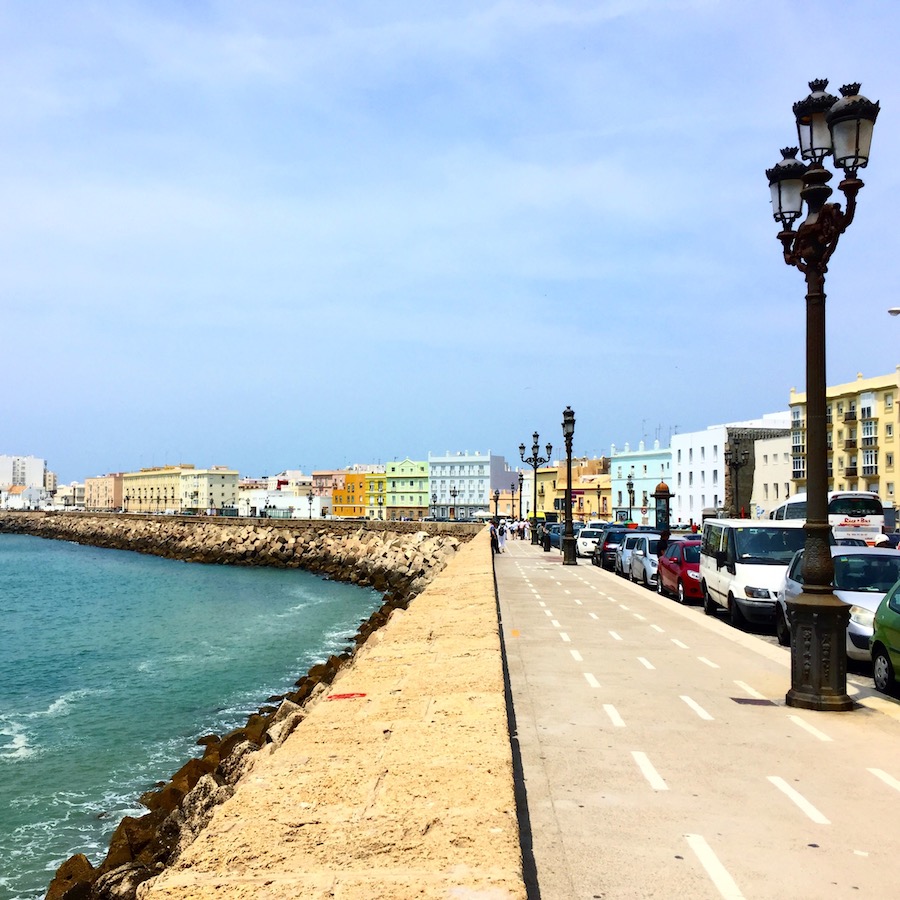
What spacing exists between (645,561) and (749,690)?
1630cm

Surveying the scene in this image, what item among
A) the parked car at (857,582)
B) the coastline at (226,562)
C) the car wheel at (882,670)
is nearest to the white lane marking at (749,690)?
the car wheel at (882,670)

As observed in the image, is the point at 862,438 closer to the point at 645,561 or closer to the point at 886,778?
the point at 645,561

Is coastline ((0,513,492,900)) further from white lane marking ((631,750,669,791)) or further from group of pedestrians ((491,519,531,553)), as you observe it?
white lane marking ((631,750,669,791))

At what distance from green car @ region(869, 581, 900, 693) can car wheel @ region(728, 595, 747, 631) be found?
17.3 ft

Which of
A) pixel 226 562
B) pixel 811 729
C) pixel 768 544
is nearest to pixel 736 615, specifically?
pixel 768 544

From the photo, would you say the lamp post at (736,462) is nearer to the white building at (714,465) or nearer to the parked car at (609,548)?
the white building at (714,465)

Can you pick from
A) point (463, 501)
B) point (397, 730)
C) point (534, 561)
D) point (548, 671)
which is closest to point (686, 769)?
point (397, 730)

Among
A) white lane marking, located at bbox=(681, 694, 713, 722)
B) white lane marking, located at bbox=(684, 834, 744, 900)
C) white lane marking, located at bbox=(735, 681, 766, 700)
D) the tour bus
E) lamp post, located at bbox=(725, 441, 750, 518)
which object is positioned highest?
lamp post, located at bbox=(725, 441, 750, 518)

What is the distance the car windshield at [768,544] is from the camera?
1686 cm

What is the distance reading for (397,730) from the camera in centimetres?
630

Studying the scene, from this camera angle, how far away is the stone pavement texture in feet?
11.3

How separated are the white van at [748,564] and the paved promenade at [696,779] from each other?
8.63 ft

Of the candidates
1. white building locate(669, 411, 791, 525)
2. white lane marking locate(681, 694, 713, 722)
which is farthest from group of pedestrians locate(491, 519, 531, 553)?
white lane marking locate(681, 694, 713, 722)

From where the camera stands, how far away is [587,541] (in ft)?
142
